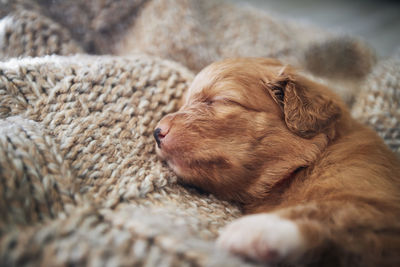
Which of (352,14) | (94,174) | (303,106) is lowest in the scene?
(94,174)

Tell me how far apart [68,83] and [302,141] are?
45.8 inches

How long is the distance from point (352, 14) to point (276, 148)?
147 inches

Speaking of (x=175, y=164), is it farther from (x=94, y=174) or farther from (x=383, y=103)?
(x=383, y=103)

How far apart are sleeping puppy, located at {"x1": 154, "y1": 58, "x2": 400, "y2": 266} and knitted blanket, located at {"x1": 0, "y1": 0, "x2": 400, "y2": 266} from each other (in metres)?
0.15

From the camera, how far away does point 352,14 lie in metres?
3.99

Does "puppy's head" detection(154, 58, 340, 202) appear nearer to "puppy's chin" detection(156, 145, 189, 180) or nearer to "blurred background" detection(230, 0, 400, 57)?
"puppy's chin" detection(156, 145, 189, 180)

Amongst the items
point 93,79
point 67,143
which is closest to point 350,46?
point 93,79

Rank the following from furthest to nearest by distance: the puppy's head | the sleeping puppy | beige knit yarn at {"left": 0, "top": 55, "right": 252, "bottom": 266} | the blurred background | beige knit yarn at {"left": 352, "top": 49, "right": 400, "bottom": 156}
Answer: the blurred background < beige knit yarn at {"left": 352, "top": 49, "right": 400, "bottom": 156} < the puppy's head < the sleeping puppy < beige knit yarn at {"left": 0, "top": 55, "right": 252, "bottom": 266}

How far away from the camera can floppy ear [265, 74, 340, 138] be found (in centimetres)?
130

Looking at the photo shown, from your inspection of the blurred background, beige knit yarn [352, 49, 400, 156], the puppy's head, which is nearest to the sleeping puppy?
the puppy's head

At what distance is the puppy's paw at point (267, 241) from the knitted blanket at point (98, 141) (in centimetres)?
5

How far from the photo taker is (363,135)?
1.42 m

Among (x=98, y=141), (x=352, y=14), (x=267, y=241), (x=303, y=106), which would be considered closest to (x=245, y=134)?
(x=303, y=106)

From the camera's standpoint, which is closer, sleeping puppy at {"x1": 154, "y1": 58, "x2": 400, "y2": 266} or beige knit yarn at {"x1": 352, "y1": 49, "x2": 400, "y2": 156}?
sleeping puppy at {"x1": 154, "y1": 58, "x2": 400, "y2": 266}
